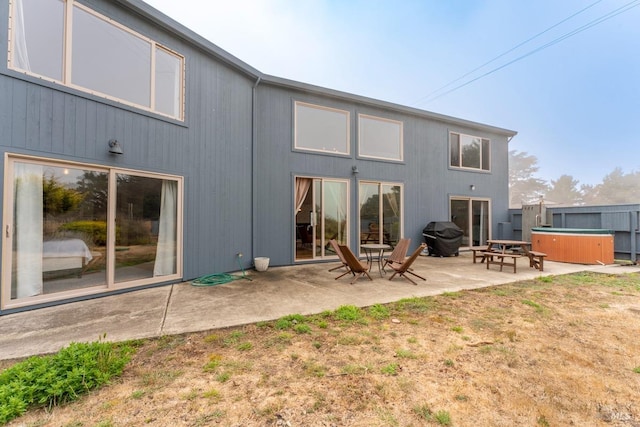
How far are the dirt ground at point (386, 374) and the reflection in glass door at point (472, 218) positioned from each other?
6331mm

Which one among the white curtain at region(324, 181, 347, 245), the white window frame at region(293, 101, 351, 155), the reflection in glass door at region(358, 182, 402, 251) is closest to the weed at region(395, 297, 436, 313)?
the white curtain at region(324, 181, 347, 245)

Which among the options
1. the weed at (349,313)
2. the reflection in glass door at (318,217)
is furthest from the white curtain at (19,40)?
the weed at (349,313)

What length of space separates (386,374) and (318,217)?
5099 mm

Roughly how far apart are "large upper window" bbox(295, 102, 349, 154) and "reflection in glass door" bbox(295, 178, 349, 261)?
3.02ft

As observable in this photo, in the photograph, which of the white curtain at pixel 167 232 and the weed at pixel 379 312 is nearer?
the weed at pixel 379 312

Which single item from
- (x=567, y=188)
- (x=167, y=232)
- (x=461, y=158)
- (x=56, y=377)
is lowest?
(x=56, y=377)

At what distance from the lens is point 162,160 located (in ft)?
15.3

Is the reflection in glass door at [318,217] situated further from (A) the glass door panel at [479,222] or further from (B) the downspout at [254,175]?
(A) the glass door panel at [479,222]

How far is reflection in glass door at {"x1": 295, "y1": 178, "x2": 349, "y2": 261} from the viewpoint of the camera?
6907 millimetres

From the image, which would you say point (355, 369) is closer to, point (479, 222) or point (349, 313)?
point (349, 313)

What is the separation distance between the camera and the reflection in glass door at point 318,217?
6907 mm

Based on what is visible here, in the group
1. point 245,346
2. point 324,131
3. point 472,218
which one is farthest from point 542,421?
point 472,218

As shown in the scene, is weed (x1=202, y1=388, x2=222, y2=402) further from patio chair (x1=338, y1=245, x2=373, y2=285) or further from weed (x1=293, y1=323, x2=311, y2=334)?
patio chair (x1=338, y1=245, x2=373, y2=285)

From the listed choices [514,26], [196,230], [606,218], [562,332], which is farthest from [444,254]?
[514,26]
